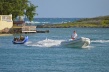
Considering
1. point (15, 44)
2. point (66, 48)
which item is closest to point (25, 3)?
point (15, 44)

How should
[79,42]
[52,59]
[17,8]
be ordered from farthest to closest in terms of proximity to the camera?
[17,8], [79,42], [52,59]

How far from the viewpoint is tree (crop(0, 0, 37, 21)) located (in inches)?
5192

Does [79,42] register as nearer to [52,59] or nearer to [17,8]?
[52,59]

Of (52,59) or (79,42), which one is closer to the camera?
(52,59)

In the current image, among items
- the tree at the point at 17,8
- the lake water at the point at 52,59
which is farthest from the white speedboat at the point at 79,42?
the tree at the point at 17,8

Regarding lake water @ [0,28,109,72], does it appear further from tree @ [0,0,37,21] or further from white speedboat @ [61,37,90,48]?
tree @ [0,0,37,21]

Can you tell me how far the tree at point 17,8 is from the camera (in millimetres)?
131875

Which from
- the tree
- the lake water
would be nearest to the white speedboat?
the lake water

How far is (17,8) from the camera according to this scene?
440ft

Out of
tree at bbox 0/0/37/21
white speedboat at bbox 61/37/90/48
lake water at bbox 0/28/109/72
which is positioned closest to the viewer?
lake water at bbox 0/28/109/72

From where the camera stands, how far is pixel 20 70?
151 ft

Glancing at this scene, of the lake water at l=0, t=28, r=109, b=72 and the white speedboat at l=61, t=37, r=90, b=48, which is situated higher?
the white speedboat at l=61, t=37, r=90, b=48

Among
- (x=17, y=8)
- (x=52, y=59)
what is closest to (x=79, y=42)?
(x=52, y=59)

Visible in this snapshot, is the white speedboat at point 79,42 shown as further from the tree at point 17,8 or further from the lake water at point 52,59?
the tree at point 17,8
